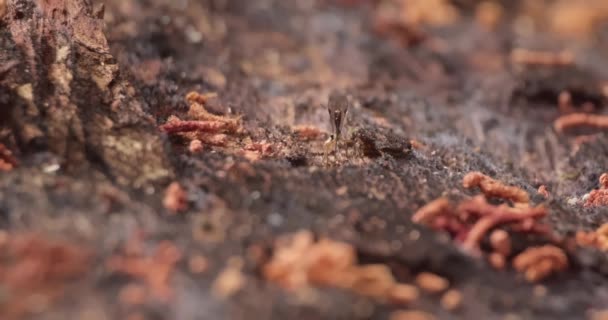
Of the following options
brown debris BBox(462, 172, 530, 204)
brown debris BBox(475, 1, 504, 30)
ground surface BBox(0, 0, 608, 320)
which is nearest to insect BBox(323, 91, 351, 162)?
ground surface BBox(0, 0, 608, 320)

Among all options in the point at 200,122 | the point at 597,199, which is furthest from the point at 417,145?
the point at 200,122

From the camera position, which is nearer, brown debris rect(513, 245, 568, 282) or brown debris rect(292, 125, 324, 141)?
brown debris rect(513, 245, 568, 282)

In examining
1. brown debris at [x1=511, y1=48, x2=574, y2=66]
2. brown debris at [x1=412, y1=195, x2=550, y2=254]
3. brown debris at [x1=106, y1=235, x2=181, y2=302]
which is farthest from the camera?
brown debris at [x1=511, y1=48, x2=574, y2=66]

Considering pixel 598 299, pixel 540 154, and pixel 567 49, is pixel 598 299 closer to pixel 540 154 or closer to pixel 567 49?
pixel 540 154

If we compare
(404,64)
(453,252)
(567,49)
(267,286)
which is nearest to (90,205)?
(267,286)

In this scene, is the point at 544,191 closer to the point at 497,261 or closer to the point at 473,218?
the point at 473,218

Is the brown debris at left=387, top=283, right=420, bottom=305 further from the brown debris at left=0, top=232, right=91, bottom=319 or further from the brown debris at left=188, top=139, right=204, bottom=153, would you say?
the brown debris at left=188, top=139, right=204, bottom=153

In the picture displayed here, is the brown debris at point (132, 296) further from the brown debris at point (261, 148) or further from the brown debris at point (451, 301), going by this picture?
the brown debris at point (261, 148)

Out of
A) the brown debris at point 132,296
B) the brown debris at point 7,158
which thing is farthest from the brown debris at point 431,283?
the brown debris at point 7,158
